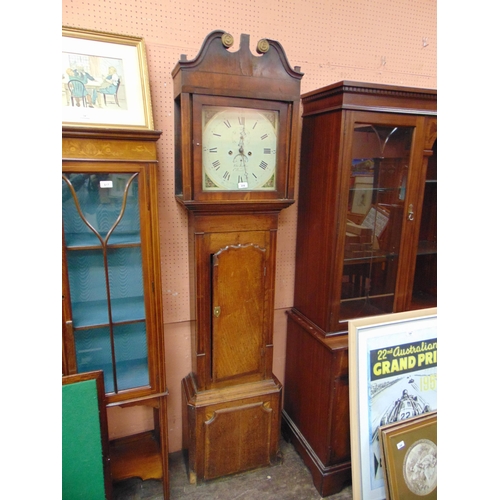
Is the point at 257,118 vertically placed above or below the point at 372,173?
above

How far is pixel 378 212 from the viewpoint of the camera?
67.9 inches

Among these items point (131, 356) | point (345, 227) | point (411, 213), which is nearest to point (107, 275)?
point (131, 356)

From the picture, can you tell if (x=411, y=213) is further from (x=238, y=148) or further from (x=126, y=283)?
(x=126, y=283)

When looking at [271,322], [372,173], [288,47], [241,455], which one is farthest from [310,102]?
[241,455]

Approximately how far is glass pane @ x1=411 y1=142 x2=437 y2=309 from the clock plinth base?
0.98 metres

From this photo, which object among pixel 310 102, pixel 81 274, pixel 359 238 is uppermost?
pixel 310 102

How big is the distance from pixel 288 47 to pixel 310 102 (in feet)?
1.05

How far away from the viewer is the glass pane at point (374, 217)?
1.60 metres

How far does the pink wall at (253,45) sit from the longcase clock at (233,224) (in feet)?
0.52

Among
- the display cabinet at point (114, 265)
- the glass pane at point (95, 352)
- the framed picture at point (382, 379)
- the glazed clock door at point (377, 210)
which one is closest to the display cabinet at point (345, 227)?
the glazed clock door at point (377, 210)

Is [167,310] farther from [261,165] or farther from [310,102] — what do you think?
[310,102]

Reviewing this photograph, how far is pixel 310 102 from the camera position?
1.68 m

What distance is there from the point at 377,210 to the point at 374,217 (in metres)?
0.04

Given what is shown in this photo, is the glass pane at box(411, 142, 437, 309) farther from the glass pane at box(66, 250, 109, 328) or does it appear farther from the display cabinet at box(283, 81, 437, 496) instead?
the glass pane at box(66, 250, 109, 328)
